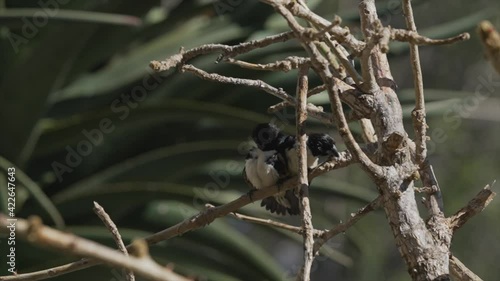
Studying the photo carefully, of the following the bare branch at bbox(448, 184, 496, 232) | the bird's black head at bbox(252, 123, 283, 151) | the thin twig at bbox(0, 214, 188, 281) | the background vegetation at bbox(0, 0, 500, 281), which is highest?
the background vegetation at bbox(0, 0, 500, 281)

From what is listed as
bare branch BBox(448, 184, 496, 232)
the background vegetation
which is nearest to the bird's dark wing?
the background vegetation

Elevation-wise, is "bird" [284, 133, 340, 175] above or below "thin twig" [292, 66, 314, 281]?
above

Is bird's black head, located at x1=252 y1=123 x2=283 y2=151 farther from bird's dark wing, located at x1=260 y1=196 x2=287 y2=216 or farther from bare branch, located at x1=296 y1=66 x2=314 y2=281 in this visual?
bare branch, located at x1=296 y1=66 x2=314 y2=281

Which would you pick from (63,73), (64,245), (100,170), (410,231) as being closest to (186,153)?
(100,170)

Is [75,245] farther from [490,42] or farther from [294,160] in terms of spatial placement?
[294,160]

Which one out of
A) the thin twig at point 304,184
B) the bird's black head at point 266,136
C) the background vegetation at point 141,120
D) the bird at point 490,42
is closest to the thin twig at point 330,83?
the thin twig at point 304,184

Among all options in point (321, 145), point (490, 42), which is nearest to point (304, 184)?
point (490, 42)
